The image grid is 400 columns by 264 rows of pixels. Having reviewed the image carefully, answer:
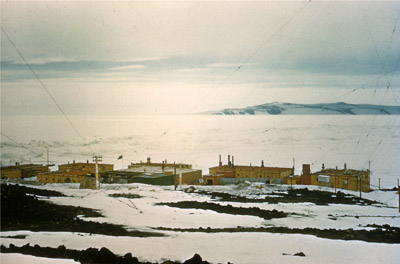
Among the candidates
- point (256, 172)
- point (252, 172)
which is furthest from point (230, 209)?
point (252, 172)

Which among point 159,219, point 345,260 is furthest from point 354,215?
point 159,219

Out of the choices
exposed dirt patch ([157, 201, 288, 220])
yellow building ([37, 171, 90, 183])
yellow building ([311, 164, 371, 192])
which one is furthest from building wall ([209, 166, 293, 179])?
exposed dirt patch ([157, 201, 288, 220])

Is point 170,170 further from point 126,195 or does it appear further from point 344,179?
point 344,179

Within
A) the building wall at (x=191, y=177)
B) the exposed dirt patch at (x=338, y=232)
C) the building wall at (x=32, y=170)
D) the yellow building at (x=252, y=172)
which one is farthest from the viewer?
the yellow building at (x=252, y=172)

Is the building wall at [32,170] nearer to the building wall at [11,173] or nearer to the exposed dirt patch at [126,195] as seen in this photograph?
the building wall at [11,173]

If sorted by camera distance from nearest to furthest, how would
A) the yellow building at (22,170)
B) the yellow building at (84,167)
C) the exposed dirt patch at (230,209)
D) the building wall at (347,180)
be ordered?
1. the exposed dirt patch at (230,209)
2. the yellow building at (22,170)
3. the yellow building at (84,167)
4. the building wall at (347,180)

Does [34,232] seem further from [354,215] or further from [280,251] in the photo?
[354,215]

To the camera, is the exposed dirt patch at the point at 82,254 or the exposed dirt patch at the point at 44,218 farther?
the exposed dirt patch at the point at 44,218

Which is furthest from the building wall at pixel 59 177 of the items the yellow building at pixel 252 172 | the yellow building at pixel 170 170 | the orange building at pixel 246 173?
the yellow building at pixel 252 172
